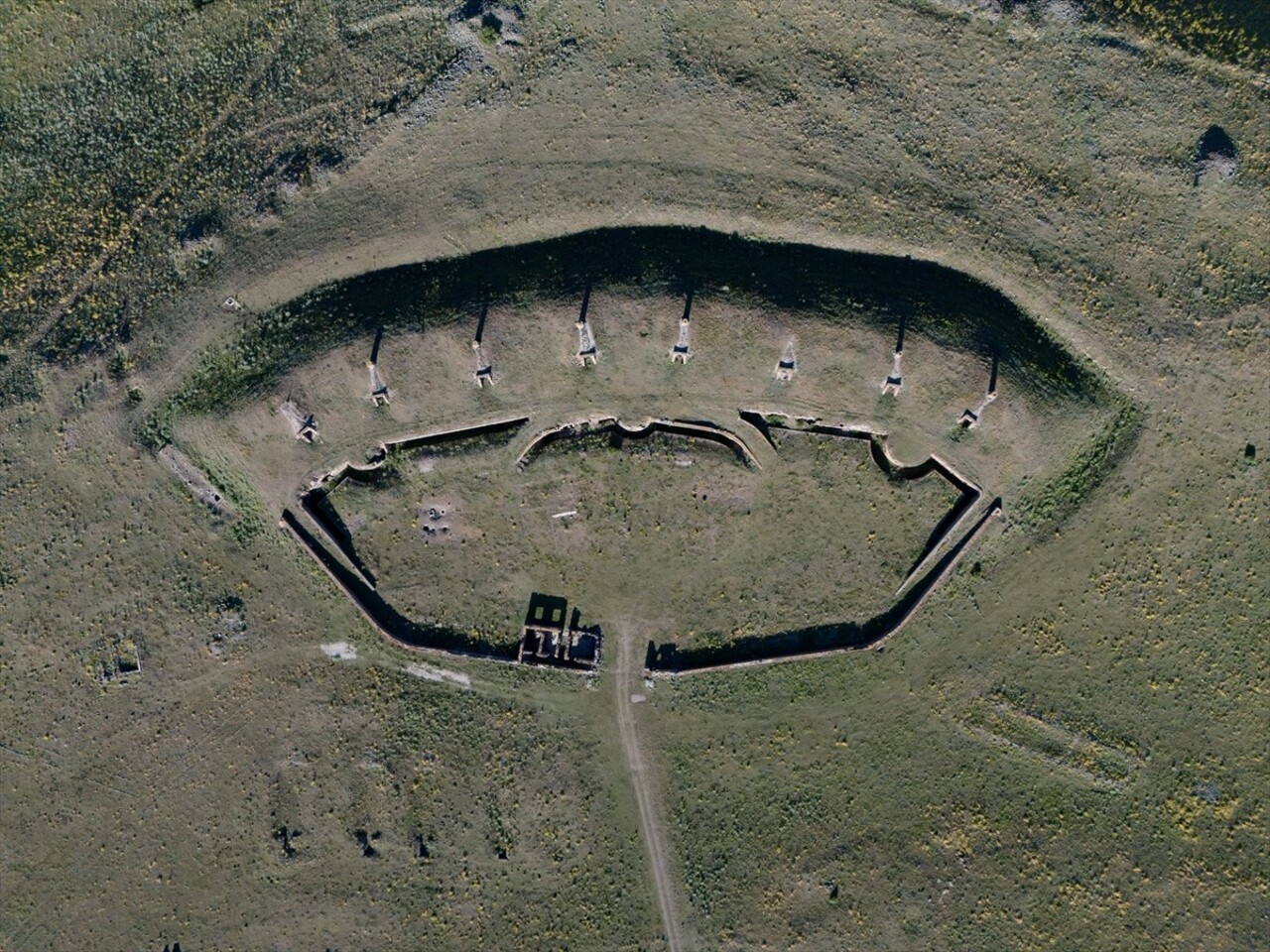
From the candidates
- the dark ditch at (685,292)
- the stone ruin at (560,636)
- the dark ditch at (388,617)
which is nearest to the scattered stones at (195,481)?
the dark ditch at (685,292)

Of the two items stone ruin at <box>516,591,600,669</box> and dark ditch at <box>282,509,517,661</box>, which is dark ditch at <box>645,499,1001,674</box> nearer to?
stone ruin at <box>516,591,600,669</box>

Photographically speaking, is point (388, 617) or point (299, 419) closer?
point (299, 419)

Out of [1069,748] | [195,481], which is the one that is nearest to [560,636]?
[195,481]

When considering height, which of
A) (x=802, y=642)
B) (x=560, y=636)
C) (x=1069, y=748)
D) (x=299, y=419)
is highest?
(x=299, y=419)

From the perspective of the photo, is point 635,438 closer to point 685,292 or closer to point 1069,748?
point 685,292

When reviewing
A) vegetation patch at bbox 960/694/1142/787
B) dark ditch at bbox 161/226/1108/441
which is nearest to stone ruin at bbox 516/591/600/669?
dark ditch at bbox 161/226/1108/441

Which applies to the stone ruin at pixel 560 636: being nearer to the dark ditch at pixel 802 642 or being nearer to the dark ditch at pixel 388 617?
the dark ditch at pixel 388 617

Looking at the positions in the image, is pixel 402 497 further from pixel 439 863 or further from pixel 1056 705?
pixel 1056 705
